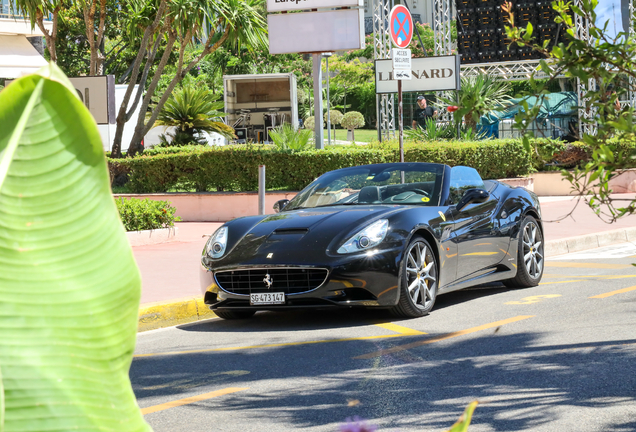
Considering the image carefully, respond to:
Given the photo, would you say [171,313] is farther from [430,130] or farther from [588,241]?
[430,130]

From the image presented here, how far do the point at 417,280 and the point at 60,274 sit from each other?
651cm

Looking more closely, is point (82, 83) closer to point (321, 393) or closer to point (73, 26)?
point (321, 393)

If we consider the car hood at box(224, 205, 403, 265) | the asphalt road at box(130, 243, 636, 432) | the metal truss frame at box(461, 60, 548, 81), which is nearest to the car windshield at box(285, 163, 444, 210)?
the car hood at box(224, 205, 403, 265)

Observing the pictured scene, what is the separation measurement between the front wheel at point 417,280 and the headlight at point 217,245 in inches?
62.8

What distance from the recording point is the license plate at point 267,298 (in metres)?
6.80

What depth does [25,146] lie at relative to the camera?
728 mm

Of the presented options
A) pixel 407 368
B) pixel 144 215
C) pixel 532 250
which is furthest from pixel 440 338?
pixel 144 215

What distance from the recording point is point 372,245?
270 inches

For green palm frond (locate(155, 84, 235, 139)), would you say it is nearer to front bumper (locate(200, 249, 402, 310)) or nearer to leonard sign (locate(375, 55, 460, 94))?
leonard sign (locate(375, 55, 460, 94))

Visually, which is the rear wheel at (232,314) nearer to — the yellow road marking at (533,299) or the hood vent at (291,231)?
the hood vent at (291,231)

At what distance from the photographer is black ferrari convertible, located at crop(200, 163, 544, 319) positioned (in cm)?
677

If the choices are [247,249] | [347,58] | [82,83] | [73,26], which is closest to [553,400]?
[247,249]

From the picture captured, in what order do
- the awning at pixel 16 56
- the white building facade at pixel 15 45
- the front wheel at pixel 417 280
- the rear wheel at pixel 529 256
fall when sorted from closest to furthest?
the front wheel at pixel 417 280, the rear wheel at pixel 529 256, the awning at pixel 16 56, the white building facade at pixel 15 45

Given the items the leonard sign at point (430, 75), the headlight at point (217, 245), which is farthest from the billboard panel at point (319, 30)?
the headlight at point (217, 245)
